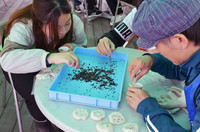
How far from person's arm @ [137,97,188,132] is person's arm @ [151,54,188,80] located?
0.90 ft

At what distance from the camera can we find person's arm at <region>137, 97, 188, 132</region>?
2.09 ft

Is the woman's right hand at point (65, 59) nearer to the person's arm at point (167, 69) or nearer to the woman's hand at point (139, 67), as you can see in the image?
the woman's hand at point (139, 67)

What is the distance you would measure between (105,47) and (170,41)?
1.66 ft

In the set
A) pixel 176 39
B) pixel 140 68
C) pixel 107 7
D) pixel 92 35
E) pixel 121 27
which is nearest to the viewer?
pixel 176 39

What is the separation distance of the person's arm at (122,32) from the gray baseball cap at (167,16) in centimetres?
61

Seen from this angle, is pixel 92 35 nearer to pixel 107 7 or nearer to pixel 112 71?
pixel 107 7

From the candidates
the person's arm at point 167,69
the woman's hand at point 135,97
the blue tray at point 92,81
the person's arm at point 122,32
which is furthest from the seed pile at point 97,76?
A: the person's arm at point 122,32

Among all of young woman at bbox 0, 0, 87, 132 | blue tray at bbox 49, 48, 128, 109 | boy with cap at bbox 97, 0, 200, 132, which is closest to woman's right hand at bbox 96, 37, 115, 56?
blue tray at bbox 49, 48, 128, 109

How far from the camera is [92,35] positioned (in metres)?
3.17

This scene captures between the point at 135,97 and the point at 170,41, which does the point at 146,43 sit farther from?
the point at 135,97

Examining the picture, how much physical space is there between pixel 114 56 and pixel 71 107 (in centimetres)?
47

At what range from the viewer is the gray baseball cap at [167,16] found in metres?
0.58

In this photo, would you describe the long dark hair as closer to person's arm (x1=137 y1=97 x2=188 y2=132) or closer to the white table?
the white table

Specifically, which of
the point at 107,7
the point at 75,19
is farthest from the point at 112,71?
the point at 107,7
